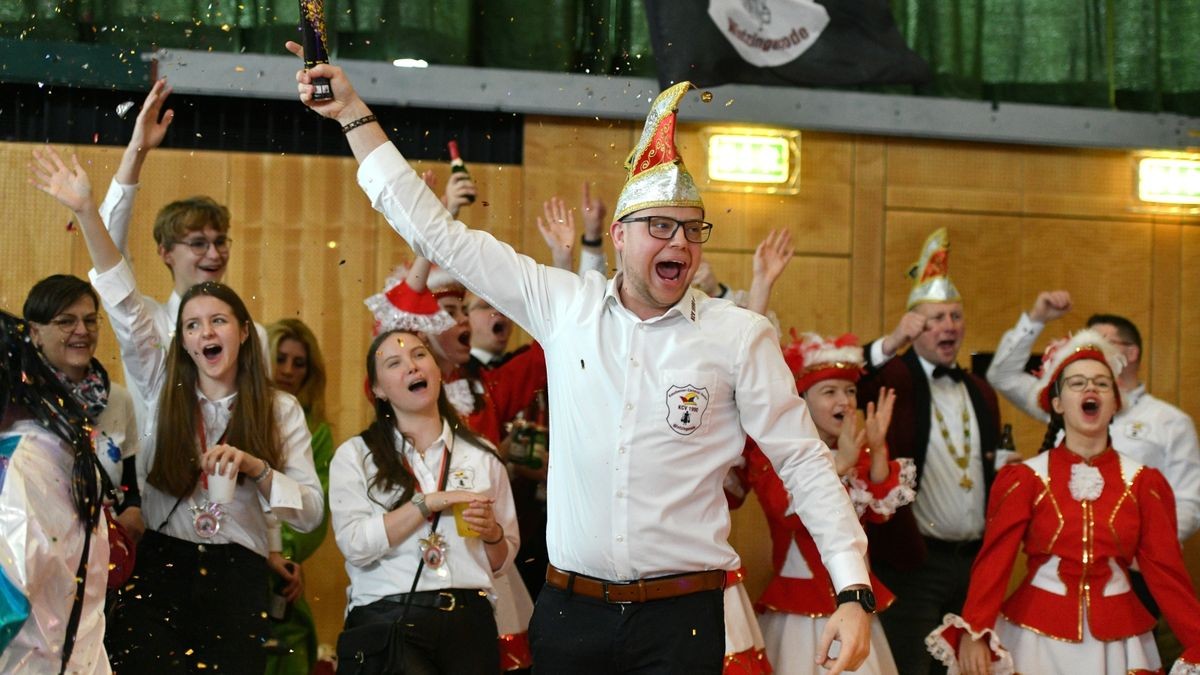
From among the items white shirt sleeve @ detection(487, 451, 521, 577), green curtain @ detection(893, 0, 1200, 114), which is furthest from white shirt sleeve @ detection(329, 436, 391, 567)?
green curtain @ detection(893, 0, 1200, 114)

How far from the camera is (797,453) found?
329cm

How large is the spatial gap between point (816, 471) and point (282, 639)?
2.53 metres

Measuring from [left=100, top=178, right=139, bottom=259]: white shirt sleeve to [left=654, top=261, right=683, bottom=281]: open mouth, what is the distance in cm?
216

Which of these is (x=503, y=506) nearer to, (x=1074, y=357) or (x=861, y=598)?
(x=861, y=598)

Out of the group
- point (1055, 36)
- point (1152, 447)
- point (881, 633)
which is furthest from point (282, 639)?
point (1055, 36)

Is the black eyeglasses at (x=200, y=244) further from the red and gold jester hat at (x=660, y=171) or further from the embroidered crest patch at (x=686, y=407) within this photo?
the embroidered crest patch at (x=686, y=407)

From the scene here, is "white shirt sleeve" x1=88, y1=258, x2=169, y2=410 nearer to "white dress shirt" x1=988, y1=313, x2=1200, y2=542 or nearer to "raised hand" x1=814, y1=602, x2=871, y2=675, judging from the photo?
"raised hand" x1=814, y1=602, x2=871, y2=675

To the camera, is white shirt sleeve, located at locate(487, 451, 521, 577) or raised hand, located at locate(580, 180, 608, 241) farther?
raised hand, located at locate(580, 180, 608, 241)

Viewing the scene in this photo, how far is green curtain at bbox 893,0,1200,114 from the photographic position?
7.09 metres

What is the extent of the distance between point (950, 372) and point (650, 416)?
2.82m

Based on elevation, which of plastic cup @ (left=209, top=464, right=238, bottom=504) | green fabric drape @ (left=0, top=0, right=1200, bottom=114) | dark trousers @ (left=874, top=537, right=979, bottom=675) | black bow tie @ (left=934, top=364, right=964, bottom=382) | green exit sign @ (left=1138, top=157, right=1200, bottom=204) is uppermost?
green fabric drape @ (left=0, top=0, right=1200, bottom=114)

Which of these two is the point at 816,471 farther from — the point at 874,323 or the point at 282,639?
the point at 874,323

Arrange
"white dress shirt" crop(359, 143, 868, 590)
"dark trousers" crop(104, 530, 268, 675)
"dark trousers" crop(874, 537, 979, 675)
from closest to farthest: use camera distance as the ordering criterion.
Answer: "white dress shirt" crop(359, 143, 868, 590), "dark trousers" crop(104, 530, 268, 675), "dark trousers" crop(874, 537, 979, 675)

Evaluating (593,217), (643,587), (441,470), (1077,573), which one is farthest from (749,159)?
(643,587)
